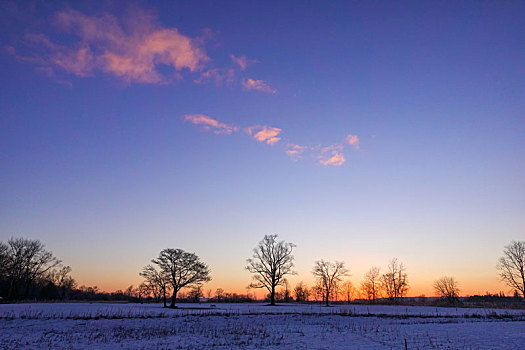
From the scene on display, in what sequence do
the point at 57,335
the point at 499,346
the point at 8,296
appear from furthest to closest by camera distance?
the point at 8,296 → the point at 57,335 → the point at 499,346

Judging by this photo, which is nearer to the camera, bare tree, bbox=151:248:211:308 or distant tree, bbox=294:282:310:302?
bare tree, bbox=151:248:211:308

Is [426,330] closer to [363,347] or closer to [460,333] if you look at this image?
[460,333]

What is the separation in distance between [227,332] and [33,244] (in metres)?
81.1

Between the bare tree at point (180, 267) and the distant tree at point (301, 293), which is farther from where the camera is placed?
the distant tree at point (301, 293)

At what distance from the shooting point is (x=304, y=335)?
959 inches

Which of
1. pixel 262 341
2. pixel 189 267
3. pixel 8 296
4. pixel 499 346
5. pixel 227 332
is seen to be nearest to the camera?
pixel 499 346

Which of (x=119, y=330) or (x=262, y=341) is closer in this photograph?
(x=262, y=341)

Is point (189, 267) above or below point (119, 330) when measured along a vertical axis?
above

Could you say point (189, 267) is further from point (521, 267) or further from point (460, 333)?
point (521, 267)

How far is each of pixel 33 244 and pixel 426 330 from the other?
91.1m

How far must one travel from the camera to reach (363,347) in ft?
63.6

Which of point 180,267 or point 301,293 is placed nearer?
point 180,267

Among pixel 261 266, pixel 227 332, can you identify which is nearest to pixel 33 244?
pixel 261 266

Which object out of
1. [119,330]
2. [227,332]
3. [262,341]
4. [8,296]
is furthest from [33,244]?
[262,341]
